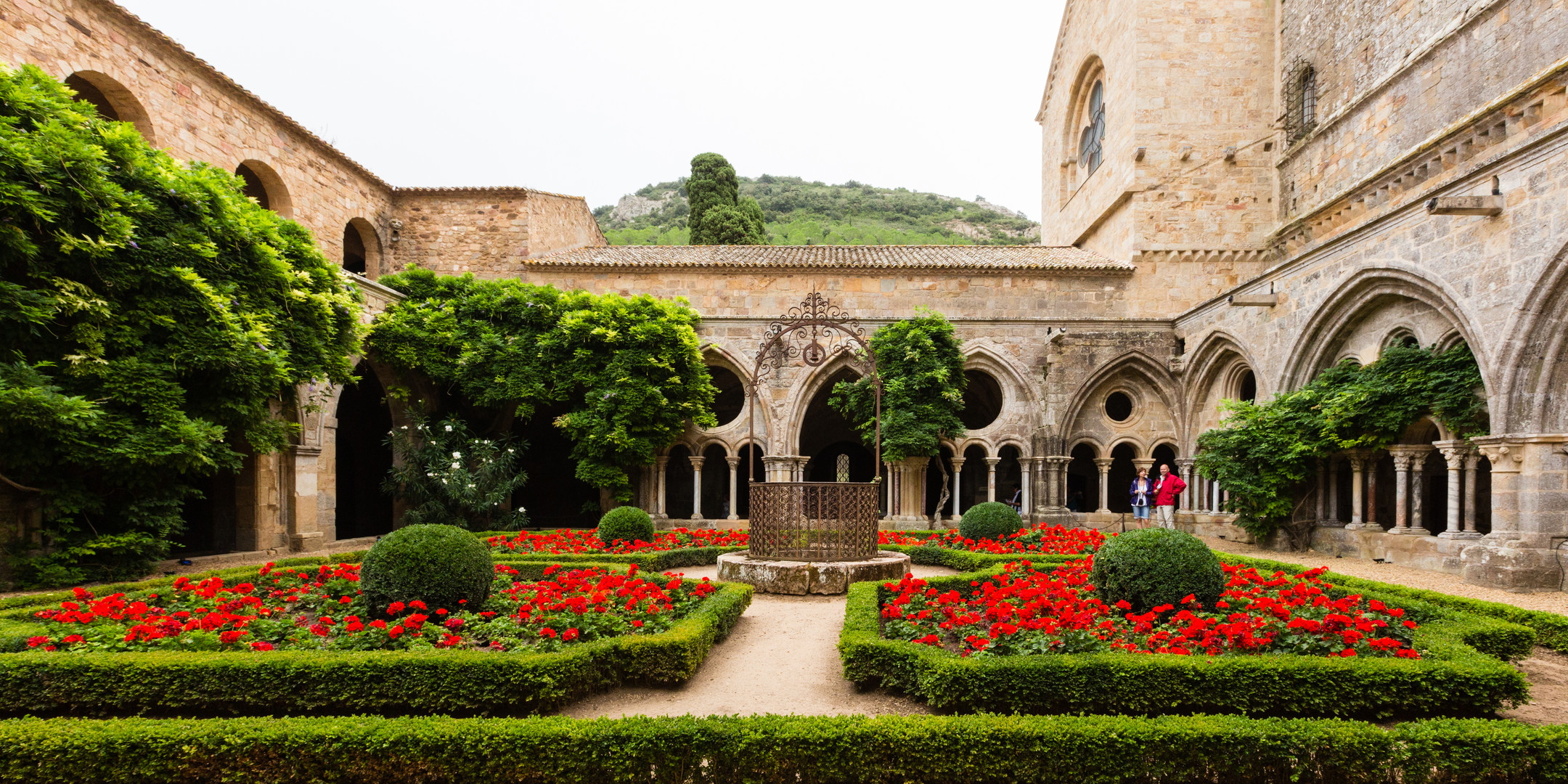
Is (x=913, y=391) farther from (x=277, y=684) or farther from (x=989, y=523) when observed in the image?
(x=277, y=684)

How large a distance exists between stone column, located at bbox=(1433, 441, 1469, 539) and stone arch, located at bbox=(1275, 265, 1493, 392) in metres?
0.98

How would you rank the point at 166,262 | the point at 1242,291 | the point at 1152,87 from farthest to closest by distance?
the point at 1152,87 → the point at 1242,291 → the point at 166,262

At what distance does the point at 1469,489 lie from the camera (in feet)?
29.5

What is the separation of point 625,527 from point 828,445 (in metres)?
10.7

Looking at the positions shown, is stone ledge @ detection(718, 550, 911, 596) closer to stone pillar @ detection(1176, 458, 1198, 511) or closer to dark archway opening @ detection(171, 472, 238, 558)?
dark archway opening @ detection(171, 472, 238, 558)

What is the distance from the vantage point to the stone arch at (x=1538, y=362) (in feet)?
25.7

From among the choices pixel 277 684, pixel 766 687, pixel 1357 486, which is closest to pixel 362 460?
pixel 277 684

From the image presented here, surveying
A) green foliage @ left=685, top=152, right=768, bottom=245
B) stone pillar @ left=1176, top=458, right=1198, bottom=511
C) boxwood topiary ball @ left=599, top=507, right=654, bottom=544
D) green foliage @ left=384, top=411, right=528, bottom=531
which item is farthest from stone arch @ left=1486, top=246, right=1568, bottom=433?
Result: green foliage @ left=685, top=152, right=768, bottom=245

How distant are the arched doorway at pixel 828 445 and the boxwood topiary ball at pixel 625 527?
358 inches

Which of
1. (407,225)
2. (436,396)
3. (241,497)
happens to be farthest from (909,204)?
(241,497)

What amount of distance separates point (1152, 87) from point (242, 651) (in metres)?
19.3

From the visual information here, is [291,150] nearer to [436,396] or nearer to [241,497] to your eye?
[436,396]

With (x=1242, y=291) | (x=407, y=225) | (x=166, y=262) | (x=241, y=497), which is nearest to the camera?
(x=166, y=262)

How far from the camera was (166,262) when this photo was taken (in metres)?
8.59
